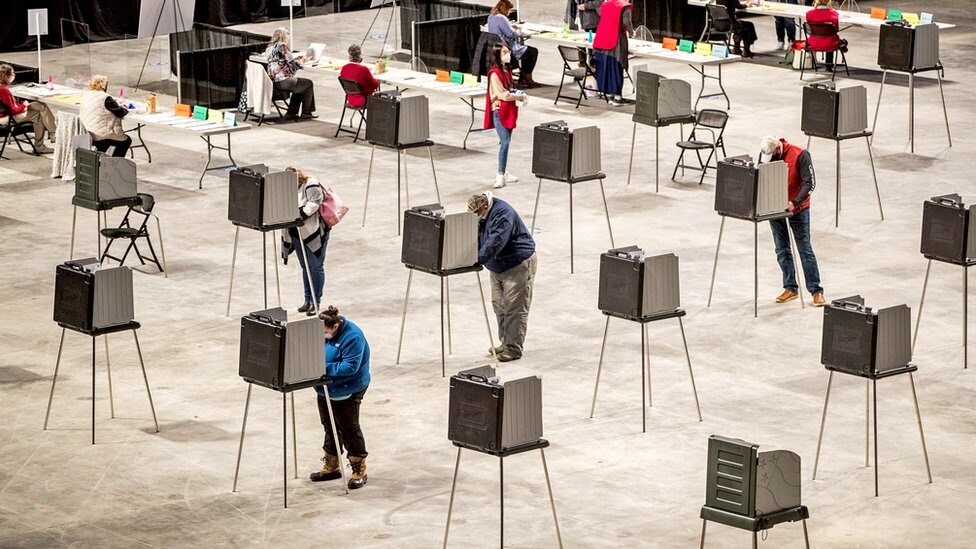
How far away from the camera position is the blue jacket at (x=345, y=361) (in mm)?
10195

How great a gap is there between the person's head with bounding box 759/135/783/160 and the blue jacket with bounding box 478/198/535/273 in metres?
2.36

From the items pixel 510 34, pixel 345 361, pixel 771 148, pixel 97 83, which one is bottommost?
→ pixel 345 361

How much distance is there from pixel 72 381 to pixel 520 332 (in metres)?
3.51

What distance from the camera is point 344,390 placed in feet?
33.8

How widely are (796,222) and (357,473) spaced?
5.13 m

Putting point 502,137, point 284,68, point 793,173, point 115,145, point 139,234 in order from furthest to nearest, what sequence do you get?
point 284,68
point 115,145
point 502,137
point 139,234
point 793,173

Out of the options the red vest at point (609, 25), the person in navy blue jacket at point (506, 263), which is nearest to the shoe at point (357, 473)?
the person in navy blue jacket at point (506, 263)

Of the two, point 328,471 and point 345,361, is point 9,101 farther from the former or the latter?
point 345,361

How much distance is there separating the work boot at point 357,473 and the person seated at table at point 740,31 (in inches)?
598

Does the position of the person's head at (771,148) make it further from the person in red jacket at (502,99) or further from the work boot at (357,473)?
the work boot at (357,473)

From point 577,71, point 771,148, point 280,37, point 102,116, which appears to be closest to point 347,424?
point 771,148

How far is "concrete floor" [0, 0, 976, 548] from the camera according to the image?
1007 centimetres

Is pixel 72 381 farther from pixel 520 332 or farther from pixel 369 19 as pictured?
pixel 369 19

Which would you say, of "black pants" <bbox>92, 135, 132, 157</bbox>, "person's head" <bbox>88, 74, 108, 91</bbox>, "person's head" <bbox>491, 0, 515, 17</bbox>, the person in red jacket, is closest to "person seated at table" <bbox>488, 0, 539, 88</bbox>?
"person's head" <bbox>491, 0, 515, 17</bbox>
